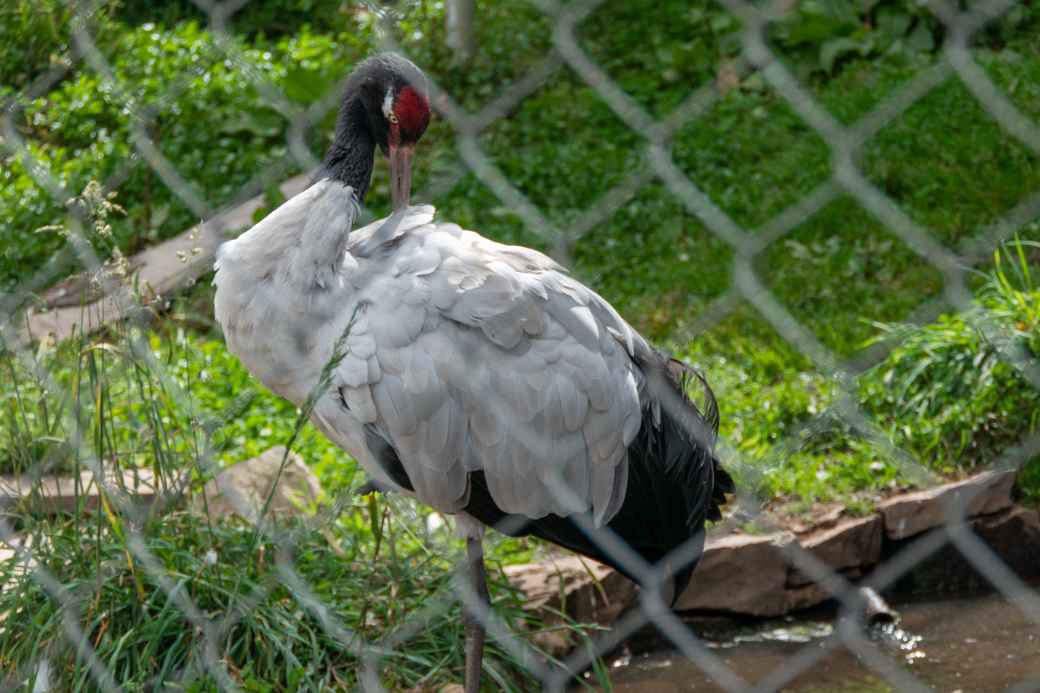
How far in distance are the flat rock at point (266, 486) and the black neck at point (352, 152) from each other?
2.52 feet

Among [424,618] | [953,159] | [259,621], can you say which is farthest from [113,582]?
[953,159]

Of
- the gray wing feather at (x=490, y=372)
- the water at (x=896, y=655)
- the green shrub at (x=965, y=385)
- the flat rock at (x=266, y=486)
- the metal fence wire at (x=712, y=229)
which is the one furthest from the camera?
the green shrub at (x=965, y=385)

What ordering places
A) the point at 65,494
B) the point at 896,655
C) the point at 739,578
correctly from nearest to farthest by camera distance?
the point at 65,494 → the point at 896,655 → the point at 739,578

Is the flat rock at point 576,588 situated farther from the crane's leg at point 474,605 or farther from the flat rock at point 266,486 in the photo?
the flat rock at point 266,486

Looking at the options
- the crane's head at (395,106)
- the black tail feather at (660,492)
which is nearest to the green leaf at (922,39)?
the black tail feather at (660,492)

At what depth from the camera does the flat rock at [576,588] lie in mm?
2908

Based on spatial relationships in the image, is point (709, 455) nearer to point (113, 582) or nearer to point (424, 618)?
point (424, 618)

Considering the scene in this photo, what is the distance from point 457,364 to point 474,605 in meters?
0.51

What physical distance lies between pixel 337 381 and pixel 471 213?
2631 millimetres

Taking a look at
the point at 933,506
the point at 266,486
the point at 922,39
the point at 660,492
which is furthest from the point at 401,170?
the point at 922,39

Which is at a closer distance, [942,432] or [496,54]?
[942,432]

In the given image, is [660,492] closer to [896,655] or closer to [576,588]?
[576,588]

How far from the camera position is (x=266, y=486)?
10.4 ft

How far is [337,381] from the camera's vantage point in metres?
2.20
